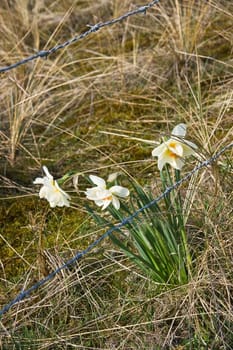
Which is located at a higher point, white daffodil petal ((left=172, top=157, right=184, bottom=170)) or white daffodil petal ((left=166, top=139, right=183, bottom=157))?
white daffodil petal ((left=166, top=139, right=183, bottom=157))

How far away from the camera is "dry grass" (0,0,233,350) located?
2.14 m

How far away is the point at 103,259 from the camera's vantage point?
2.42m

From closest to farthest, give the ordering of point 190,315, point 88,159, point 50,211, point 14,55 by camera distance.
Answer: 1. point 190,315
2. point 50,211
3. point 88,159
4. point 14,55

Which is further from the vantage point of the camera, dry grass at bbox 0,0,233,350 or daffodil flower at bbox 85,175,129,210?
dry grass at bbox 0,0,233,350

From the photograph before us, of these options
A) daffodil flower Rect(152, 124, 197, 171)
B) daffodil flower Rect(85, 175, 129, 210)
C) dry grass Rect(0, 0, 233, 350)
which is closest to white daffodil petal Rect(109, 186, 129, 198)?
daffodil flower Rect(85, 175, 129, 210)

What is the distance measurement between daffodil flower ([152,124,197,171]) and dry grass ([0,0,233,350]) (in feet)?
0.78

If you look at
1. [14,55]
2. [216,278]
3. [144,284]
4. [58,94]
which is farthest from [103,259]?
[14,55]

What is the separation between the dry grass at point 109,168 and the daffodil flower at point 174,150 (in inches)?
9.3

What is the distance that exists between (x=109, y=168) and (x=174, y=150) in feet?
3.25

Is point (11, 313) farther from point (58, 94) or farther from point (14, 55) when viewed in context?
point (14, 55)

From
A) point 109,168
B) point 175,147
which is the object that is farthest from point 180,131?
point 109,168

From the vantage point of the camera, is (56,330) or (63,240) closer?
(56,330)

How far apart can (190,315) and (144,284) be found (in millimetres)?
221

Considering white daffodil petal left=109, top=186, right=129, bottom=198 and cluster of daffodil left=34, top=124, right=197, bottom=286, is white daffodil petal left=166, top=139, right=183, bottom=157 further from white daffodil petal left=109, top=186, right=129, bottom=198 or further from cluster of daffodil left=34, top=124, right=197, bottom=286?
white daffodil petal left=109, top=186, right=129, bottom=198
